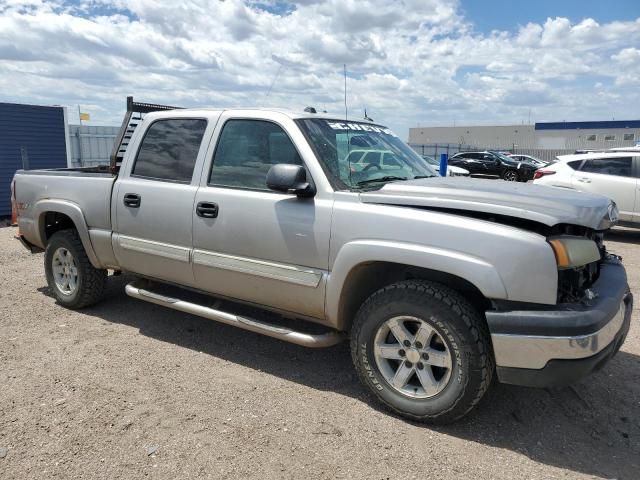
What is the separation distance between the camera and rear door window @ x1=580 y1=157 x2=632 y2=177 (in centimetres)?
988

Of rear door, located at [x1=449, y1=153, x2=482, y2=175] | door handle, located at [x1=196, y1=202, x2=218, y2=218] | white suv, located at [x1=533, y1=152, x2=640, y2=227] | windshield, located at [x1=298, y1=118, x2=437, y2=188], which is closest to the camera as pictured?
windshield, located at [x1=298, y1=118, x2=437, y2=188]

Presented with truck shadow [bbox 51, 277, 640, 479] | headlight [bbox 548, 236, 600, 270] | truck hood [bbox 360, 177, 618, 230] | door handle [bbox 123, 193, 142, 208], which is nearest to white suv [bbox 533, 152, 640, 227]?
truck shadow [bbox 51, 277, 640, 479]

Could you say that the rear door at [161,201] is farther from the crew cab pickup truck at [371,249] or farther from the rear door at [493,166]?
the rear door at [493,166]

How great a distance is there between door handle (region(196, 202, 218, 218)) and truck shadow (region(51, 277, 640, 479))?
1163 mm

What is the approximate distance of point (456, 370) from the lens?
3.05 meters

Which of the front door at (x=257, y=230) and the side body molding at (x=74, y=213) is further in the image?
the side body molding at (x=74, y=213)

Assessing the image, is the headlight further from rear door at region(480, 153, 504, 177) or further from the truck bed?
rear door at region(480, 153, 504, 177)

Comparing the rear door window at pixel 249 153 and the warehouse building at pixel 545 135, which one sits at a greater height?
the warehouse building at pixel 545 135

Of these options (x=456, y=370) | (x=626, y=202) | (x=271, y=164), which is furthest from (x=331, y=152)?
(x=626, y=202)

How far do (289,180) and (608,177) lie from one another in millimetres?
8694

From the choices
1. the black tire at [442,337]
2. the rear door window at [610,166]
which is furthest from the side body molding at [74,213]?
the rear door window at [610,166]

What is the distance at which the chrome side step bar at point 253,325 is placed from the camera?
142 inches

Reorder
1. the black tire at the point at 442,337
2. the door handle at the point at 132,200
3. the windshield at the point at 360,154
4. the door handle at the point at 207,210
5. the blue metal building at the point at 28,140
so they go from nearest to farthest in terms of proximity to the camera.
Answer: the black tire at the point at 442,337, the windshield at the point at 360,154, the door handle at the point at 207,210, the door handle at the point at 132,200, the blue metal building at the point at 28,140

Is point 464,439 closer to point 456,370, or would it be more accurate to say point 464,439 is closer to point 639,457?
point 456,370
